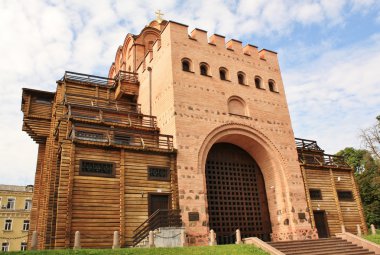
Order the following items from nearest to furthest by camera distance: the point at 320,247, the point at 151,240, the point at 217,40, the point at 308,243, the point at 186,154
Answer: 1. the point at 151,240
2. the point at 320,247
3. the point at 308,243
4. the point at 186,154
5. the point at 217,40

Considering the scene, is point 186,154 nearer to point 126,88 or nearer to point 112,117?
point 112,117

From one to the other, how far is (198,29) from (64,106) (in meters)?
9.36

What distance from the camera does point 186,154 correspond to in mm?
17312

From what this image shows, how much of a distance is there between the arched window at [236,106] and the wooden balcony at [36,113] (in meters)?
11.6

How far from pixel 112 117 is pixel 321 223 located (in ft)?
46.9

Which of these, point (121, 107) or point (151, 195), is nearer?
point (151, 195)

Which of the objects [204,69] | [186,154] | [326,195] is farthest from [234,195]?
[204,69]

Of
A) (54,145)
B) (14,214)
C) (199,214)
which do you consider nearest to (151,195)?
(199,214)

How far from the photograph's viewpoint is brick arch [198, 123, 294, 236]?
19.4m

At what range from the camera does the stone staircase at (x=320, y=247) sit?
Answer: 1498 cm

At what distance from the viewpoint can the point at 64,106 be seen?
19.2 m

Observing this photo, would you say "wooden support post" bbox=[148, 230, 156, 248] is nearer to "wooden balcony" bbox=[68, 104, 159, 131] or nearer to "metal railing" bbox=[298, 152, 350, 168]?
"wooden balcony" bbox=[68, 104, 159, 131]

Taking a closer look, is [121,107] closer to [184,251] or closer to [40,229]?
[40,229]

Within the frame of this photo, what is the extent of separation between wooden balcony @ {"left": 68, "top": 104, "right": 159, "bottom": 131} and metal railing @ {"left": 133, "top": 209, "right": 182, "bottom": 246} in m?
5.60
